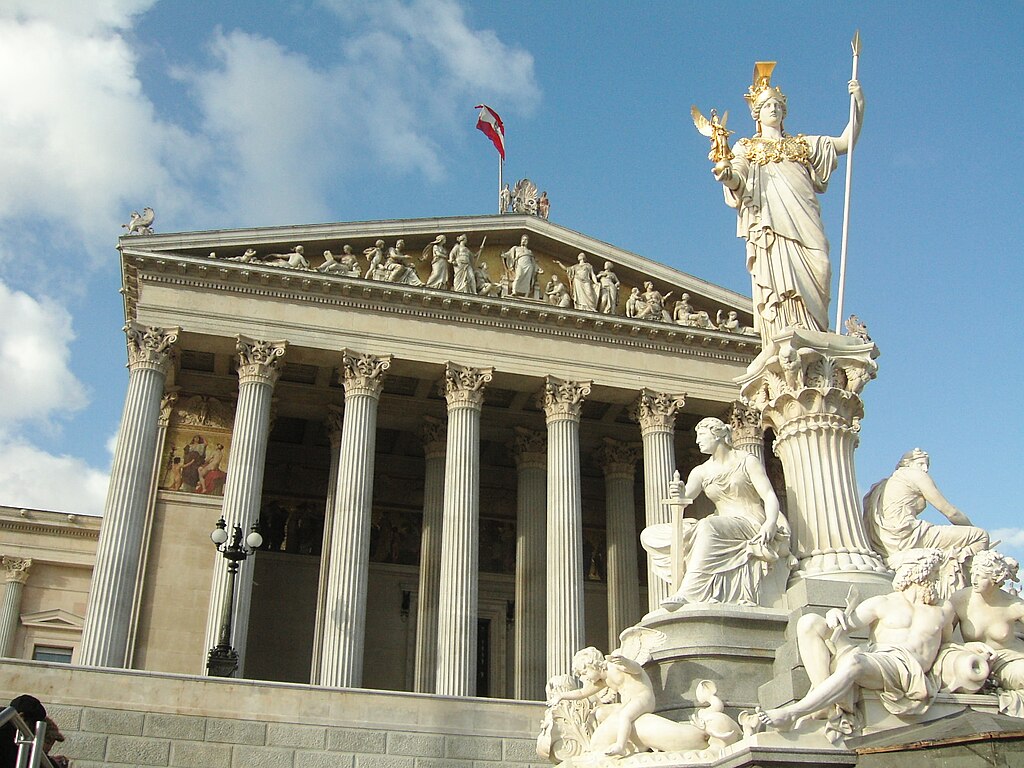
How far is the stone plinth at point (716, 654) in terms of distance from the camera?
30.5 feet

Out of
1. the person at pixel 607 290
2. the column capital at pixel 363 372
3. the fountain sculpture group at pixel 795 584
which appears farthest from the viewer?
the person at pixel 607 290

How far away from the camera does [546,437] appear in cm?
3453

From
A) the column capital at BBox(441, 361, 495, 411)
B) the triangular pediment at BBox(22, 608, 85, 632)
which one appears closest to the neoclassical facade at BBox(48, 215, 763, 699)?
the column capital at BBox(441, 361, 495, 411)

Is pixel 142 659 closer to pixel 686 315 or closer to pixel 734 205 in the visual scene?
pixel 686 315

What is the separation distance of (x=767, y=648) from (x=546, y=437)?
2500 centimetres

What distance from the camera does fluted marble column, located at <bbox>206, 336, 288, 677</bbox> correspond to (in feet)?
85.8

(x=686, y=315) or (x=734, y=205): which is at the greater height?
(x=686, y=315)

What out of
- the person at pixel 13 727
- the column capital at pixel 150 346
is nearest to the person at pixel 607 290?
the column capital at pixel 150 346

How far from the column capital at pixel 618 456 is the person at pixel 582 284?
499 cm

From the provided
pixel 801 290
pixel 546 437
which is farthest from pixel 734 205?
pixel 546 437

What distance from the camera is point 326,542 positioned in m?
31.0

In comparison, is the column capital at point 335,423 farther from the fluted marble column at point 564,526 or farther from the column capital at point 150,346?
the fluted marble column at point 564,526

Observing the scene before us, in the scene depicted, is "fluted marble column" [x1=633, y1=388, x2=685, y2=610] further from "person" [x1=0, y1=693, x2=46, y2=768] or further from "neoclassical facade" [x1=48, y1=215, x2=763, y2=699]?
"person" [x1=0, y1=693, x2=46, y2=768]

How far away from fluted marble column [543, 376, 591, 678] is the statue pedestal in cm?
1637
